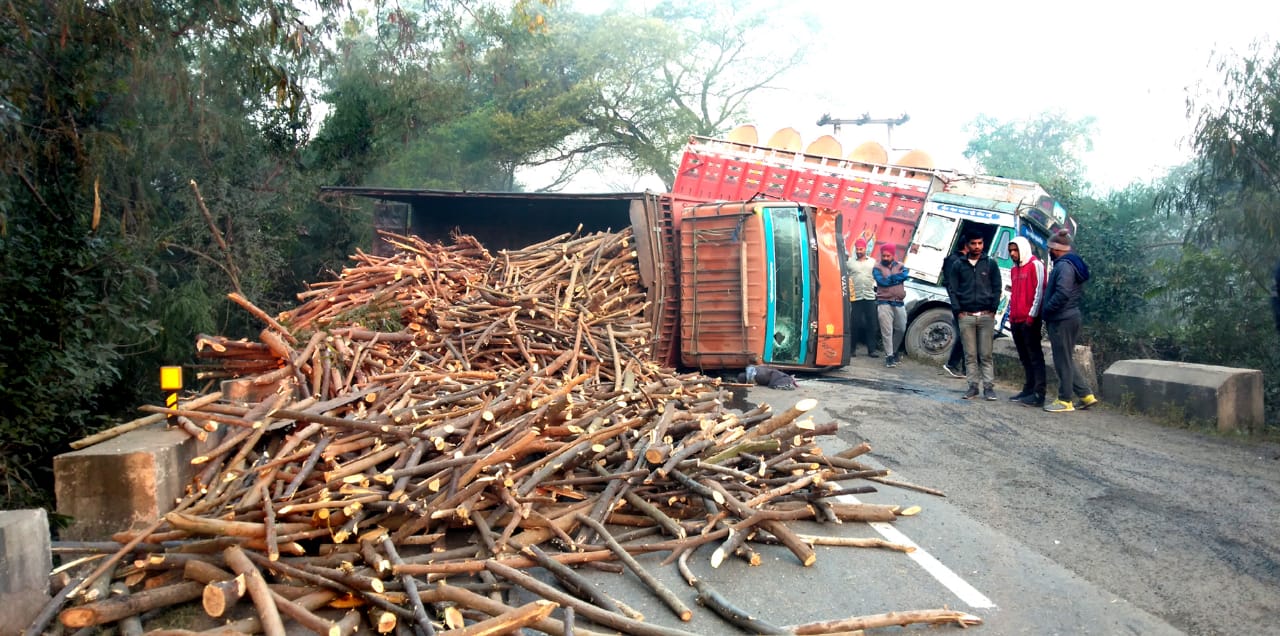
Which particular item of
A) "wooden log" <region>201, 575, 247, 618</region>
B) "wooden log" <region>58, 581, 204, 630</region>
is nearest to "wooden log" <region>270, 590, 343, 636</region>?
"wooden log" <region>201, 575, 247, 618</region>

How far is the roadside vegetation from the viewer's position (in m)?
8.22

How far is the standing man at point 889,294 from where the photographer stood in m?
15.1

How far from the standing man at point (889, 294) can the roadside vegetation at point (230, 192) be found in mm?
3390

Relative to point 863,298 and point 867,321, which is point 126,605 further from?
point 867,321

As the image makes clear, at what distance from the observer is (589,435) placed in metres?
5.71

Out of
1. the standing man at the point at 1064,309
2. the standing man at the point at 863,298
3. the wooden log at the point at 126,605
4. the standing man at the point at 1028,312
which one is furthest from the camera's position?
the standing man at the point at 863,298

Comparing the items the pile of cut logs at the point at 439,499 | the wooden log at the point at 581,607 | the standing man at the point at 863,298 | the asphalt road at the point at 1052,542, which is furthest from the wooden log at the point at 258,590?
the standing man at the point at 863,298

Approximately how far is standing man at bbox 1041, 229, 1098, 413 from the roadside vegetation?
3.05 meters

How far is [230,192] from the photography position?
14.9 metres

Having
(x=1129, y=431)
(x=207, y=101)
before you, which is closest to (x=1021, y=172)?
(x=1129, y=431)

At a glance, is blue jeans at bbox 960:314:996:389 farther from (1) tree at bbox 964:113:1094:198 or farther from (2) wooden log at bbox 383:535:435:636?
(1) tree at bbox 964:113:1094:198

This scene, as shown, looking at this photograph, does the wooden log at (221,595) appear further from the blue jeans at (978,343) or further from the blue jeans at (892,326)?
the blue jeans at (892,326)

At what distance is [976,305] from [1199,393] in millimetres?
2489

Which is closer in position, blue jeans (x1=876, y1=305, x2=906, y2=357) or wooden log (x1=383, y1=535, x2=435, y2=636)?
wooden log (x1=383, y1=535, x2=435, y2=636)
